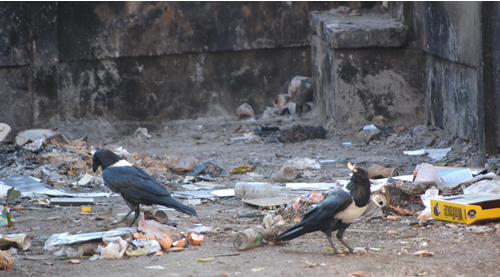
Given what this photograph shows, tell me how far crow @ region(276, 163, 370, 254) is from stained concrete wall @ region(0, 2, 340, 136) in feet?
20.6

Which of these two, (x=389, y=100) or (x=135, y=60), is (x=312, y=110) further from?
(x=135, y=60)

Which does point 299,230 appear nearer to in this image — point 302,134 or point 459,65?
point 459,65

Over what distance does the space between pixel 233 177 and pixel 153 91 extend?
3.89 m

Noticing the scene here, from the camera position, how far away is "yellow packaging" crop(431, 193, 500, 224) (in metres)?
3.77

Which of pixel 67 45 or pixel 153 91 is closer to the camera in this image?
pixel 67 45

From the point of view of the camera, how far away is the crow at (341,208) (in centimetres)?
325

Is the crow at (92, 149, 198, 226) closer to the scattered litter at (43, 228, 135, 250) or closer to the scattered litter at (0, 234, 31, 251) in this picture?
the scattered litter at (43, 228, 135, 250)

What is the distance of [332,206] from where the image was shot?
325 centimetres

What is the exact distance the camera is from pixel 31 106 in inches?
334

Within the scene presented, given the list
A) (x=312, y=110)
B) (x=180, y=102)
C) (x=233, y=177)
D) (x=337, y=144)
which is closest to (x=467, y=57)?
(x=337, y=144)

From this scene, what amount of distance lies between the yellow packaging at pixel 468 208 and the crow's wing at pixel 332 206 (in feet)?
3.32

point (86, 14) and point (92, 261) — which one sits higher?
point (86, 14)

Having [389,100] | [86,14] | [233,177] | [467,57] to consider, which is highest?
[86,14]

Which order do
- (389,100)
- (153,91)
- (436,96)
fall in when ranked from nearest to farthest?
1. (436,96)
2. (389,100)
3. (153,91)
